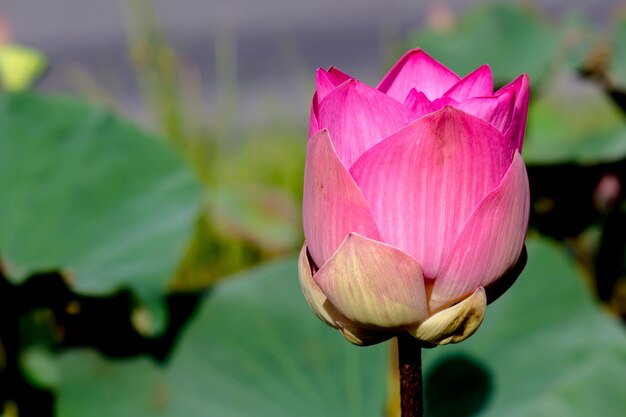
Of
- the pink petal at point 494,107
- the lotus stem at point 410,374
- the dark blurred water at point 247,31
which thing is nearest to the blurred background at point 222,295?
the lotus stem at point 410,374

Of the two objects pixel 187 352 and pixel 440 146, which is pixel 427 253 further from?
pixel 187 352

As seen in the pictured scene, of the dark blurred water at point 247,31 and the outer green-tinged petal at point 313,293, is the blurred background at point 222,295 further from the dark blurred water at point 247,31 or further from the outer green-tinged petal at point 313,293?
the dark blurred water at point 247,31

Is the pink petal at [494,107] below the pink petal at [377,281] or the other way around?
the other way around

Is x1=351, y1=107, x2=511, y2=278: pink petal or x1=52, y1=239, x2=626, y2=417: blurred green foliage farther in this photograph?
x1=52, y1=239, x2=626, y2=417: blurred green foliage

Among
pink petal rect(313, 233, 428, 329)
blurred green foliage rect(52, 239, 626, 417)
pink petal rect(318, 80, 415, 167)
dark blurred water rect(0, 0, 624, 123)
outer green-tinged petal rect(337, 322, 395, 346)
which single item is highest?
pink petal rect(318, 80, 415, 167)

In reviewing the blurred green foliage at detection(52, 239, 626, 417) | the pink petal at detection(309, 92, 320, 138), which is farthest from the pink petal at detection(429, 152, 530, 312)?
the blurred green foliage at detection(52, 239, 626, 417)

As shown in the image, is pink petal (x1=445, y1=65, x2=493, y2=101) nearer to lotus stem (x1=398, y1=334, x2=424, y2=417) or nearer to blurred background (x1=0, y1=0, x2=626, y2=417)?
lotus stem (x1=398, y1=334, x2=424, y2=417)
